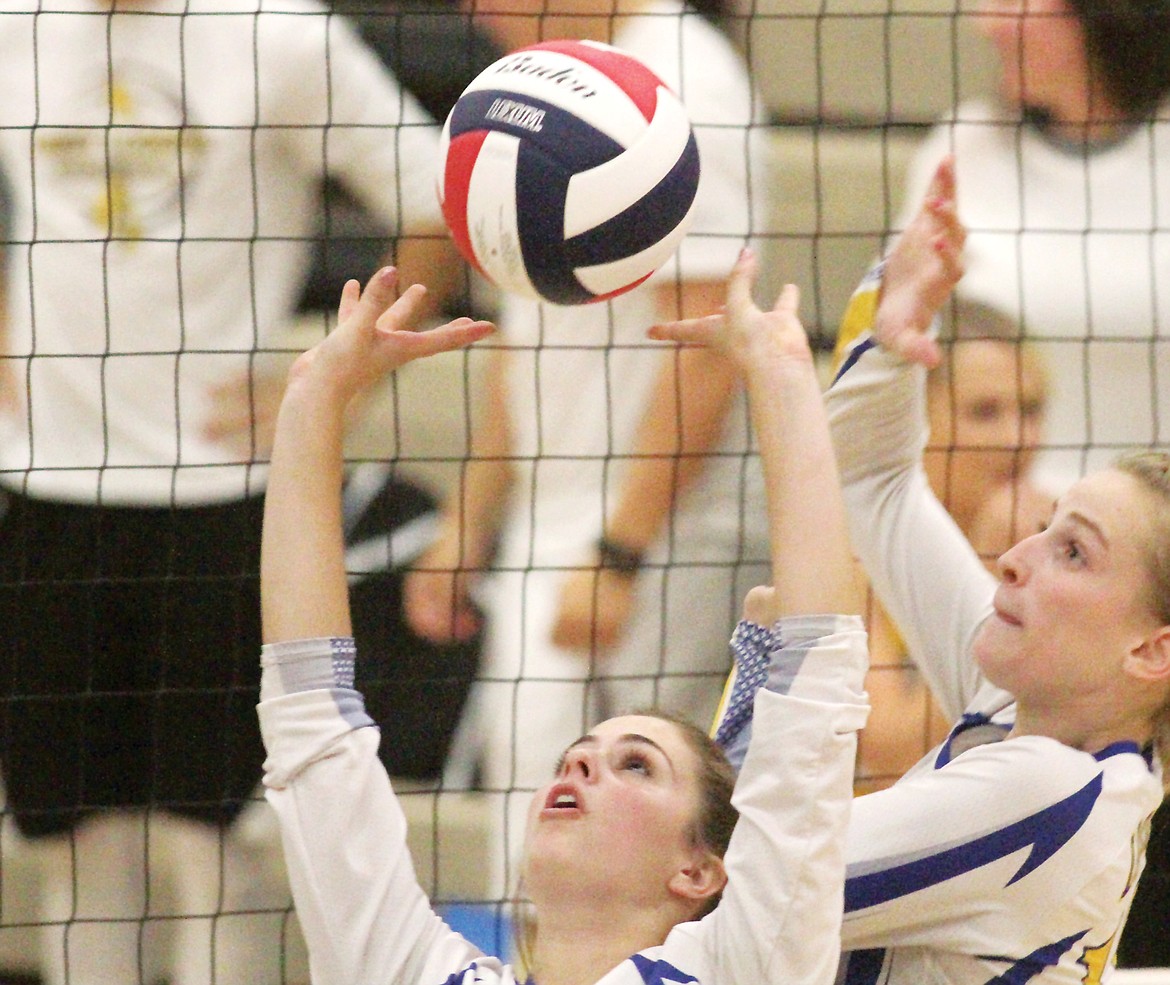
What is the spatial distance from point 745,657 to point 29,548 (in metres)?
1.69

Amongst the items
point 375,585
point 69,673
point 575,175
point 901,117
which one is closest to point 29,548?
point 69,673

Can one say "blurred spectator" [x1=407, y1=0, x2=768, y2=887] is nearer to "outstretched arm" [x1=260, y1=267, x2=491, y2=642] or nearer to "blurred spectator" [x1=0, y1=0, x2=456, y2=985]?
"blurred spectator" [x1=0, y1=0, x2=456, y2=985]

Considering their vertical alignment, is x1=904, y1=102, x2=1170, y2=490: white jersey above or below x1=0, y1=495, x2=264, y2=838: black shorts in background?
above

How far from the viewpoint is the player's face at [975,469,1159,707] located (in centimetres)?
151

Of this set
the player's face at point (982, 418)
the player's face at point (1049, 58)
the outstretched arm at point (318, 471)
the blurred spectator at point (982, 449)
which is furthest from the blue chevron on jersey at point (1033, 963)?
the player's face at point (1049, 58)

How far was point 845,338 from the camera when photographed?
1922 mm

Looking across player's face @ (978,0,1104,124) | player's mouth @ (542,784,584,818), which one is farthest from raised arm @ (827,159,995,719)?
player's face @ (978,0,1104,124)

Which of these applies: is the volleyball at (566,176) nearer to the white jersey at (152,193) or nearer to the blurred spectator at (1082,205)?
the white jersey at (152,193)

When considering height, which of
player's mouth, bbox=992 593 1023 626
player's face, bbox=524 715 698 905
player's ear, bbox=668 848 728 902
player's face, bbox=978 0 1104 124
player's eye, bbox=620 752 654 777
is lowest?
player's ear, bbox=668 848 728 902

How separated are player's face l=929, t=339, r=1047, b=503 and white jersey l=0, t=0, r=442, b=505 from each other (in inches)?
42.1

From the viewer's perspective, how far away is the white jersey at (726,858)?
131 cm

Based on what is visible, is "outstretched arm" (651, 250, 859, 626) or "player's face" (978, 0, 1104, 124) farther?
"player's face" (978, 0, 1104, 124)

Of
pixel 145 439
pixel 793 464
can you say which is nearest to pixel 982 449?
pixel 145 439

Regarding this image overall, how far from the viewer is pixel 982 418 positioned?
325 centimetres
